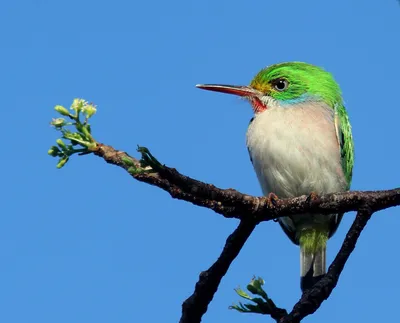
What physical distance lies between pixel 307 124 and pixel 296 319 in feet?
10.6

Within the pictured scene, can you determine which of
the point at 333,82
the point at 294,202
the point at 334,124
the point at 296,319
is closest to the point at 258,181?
the point at 334,124

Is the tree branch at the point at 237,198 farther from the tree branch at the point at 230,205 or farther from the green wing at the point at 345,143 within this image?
the green wing at the point at 345,143

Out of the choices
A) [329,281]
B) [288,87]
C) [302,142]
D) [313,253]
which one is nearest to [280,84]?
[288,87]

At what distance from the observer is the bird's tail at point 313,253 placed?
6.15m

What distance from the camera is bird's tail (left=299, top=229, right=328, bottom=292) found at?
615 cm

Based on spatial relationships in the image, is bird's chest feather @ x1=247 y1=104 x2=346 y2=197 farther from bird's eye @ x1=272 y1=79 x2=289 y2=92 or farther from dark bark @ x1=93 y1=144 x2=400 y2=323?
dark bark @ x1=93 y1=144 x2=400 y2=323

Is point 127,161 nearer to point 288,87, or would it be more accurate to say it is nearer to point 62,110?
point 62,110

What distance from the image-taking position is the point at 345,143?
6340 millimetres

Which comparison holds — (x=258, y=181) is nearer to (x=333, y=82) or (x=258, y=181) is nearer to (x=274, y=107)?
(x=274, y=107)

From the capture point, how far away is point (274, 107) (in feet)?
21.9

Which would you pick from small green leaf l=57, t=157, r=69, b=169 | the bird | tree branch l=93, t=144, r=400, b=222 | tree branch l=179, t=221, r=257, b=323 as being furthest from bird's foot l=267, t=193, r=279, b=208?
the bird

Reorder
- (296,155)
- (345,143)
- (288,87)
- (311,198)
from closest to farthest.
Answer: (311,198) < (296,155) < (345,143) < (288,87)

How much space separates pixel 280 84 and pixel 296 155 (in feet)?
4.07

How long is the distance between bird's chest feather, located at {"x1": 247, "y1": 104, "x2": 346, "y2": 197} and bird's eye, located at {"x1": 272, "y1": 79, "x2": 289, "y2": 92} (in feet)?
2.22
